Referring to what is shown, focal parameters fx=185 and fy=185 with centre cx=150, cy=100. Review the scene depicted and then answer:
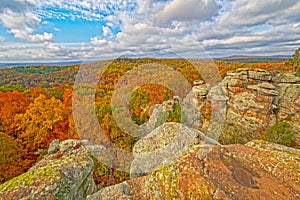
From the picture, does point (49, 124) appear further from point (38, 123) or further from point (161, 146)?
point (161, 146)

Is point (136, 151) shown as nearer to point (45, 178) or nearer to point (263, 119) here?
point (45, 178)

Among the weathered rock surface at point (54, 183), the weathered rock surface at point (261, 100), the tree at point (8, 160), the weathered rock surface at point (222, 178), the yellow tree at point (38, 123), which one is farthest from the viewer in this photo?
the weathered rock surface at point (261, 100)

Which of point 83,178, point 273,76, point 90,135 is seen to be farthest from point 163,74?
point 83,178

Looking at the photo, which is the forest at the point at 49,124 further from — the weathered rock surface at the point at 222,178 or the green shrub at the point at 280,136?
the weathered rock surface at the point at 222,178

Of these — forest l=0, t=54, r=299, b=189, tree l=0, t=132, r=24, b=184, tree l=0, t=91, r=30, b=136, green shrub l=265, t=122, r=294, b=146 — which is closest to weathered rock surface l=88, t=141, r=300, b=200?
forest l=0, t=54, r=299, b=189

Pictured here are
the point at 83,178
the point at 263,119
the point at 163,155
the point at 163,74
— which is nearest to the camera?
the point at 83,178

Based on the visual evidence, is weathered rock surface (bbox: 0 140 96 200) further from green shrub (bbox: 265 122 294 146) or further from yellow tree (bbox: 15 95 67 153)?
yellow tree (bbox: 15 95 67 153)

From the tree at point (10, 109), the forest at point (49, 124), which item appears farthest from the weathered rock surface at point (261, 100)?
the tree at point (10, 109)

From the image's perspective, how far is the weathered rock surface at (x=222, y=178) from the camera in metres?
4.18

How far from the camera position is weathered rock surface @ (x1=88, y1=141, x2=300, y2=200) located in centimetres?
418

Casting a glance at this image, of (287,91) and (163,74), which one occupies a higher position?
(163,74)

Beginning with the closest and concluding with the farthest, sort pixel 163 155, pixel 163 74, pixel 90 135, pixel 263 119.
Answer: pixel 163 155, pixel 90 135, pixel 263 119, pixel 163 74

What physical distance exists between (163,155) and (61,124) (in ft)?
62.8

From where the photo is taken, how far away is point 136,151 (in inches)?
405
